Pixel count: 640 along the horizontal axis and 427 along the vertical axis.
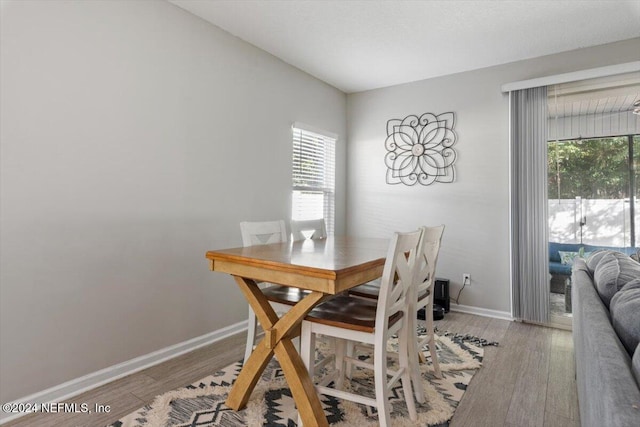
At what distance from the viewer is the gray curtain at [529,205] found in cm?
319

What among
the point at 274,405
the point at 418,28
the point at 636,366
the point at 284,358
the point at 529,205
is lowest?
the point at 274,405

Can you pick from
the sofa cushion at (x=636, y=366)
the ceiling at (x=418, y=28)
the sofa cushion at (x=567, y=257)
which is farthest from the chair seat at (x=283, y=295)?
the sofa cushion at (x=567, y=257)

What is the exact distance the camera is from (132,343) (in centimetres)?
228

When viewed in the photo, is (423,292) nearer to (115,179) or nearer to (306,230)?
(306,230)

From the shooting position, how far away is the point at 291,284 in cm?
156

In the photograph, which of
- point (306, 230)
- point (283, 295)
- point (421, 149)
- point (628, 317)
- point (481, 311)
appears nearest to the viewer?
point (628, 317)

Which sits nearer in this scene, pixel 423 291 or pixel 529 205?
pixel 423 291

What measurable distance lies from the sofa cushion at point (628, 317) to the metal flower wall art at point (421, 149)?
2.59 metres

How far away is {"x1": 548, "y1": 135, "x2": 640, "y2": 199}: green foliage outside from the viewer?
298 cm

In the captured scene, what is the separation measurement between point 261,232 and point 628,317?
1.85m

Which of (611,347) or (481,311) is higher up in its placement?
(611,347)

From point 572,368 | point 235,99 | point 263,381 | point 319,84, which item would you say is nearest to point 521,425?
point 572,368

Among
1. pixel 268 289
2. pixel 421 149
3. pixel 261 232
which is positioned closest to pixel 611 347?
pixel 268 289

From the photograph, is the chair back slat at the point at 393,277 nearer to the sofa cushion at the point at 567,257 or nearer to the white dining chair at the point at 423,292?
the white dining chair at the point at 423,292
